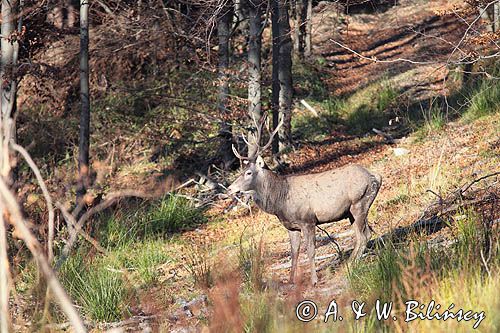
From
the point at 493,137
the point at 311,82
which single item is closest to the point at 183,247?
the point at 493,137

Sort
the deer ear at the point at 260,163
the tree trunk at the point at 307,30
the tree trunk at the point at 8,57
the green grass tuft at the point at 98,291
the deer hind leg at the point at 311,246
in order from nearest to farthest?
1. the green grass tuft at the point at 98,291
2. the deer hind leg at the point at 311,246
3. the deer ear at the point at 260,163
4. the tree trunk at the point at 8,57
5. the tree trunk at the point at 307,30

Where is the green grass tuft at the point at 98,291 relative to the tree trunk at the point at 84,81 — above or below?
below

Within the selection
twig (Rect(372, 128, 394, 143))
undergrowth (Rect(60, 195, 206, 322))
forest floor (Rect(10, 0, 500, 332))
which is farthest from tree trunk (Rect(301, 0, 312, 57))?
undergrowth (Rect(60, 195, 206, 322))

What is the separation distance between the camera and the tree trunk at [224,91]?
14258 millimetres

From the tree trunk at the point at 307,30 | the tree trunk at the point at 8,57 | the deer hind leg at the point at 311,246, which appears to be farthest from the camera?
the tree trunk at the point at 307,30

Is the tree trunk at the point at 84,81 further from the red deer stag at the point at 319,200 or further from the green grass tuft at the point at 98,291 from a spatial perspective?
the red deer stag at the point at 319,200

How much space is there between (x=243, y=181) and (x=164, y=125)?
9040 mm

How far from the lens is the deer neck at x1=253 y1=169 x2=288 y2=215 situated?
8.95 m

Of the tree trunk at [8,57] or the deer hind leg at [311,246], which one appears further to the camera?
the tree trunk at [8,57]

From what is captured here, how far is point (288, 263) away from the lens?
9.56 meters

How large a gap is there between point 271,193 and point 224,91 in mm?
6175

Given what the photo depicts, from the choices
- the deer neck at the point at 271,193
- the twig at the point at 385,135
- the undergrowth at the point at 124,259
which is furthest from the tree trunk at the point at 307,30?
the deer neck at the point at 271,193

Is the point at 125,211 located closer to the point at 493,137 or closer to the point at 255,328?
the point at 493,137

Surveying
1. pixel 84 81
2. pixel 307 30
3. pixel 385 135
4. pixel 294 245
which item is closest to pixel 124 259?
pixel 294 245
